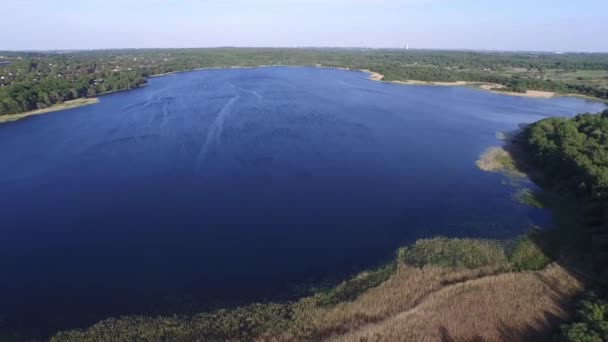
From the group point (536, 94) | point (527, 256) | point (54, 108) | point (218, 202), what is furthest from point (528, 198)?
point (54, 108)

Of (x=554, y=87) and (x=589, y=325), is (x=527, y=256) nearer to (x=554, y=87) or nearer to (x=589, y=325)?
(x=589, y=325)

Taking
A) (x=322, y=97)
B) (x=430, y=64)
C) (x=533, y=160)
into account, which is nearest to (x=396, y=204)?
(x=533, y=160)

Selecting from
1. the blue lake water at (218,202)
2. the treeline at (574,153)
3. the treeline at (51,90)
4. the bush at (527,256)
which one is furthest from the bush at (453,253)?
the treeline at (51,90)

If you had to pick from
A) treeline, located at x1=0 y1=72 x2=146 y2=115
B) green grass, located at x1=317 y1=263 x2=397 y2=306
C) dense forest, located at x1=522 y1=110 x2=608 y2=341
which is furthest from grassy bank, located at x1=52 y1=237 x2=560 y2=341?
treeline, located at x1=0 y1=72 x2=146 y2=115

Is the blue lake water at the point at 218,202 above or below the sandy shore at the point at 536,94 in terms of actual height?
below

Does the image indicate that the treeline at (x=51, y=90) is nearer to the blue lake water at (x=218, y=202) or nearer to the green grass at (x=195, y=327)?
the blue lake water at (x=218, y=202)

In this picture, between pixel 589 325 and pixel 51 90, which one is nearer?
pixel 589 325
